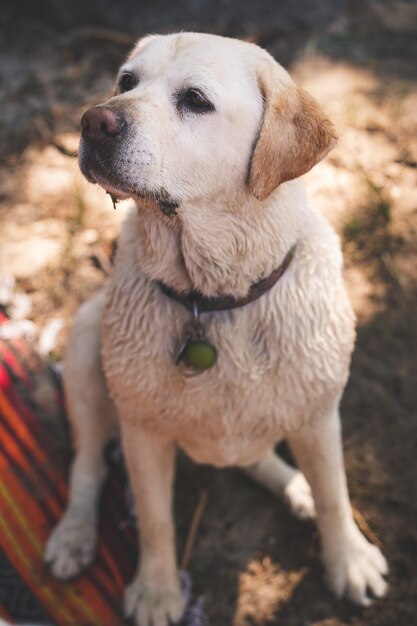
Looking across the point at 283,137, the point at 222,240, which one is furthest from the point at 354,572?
the point at 283,137

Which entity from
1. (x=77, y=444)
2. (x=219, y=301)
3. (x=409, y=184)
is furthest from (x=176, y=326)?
(x=409, y=184)

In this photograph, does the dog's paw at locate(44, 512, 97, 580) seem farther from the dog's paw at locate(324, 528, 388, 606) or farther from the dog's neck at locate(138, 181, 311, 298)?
the dog's neck at locate(138, 181, 311, 298)

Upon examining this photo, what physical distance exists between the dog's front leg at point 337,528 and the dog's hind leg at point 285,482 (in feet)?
0.51

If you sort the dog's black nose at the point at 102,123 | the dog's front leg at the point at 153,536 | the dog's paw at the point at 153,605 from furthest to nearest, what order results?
the dog's paw at the point at 153,605 < the dog's front leg at the point at 153,536 < the dog's black nose at the point at 102,123

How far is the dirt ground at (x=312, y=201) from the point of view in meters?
2.55

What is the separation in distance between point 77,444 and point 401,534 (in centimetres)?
115

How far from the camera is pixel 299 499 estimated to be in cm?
262

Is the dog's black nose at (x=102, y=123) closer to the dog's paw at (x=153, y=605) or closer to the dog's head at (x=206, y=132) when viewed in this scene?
the dog's head at (x=206, y=132)

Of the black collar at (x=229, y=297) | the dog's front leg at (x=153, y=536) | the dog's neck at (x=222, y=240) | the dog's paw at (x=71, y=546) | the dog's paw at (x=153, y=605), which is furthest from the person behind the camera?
the dog's paw at (x=71, y=546)

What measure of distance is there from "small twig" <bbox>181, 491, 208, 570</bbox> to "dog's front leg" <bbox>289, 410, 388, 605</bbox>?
455 mm

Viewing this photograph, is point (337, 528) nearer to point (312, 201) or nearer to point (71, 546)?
point (71, 546)

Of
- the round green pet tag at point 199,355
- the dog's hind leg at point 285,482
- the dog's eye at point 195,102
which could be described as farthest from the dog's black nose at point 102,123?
the dog's hind leg at point 285,482

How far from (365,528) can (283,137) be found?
1.46 meters

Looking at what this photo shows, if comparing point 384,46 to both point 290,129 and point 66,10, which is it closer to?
point 66,10
